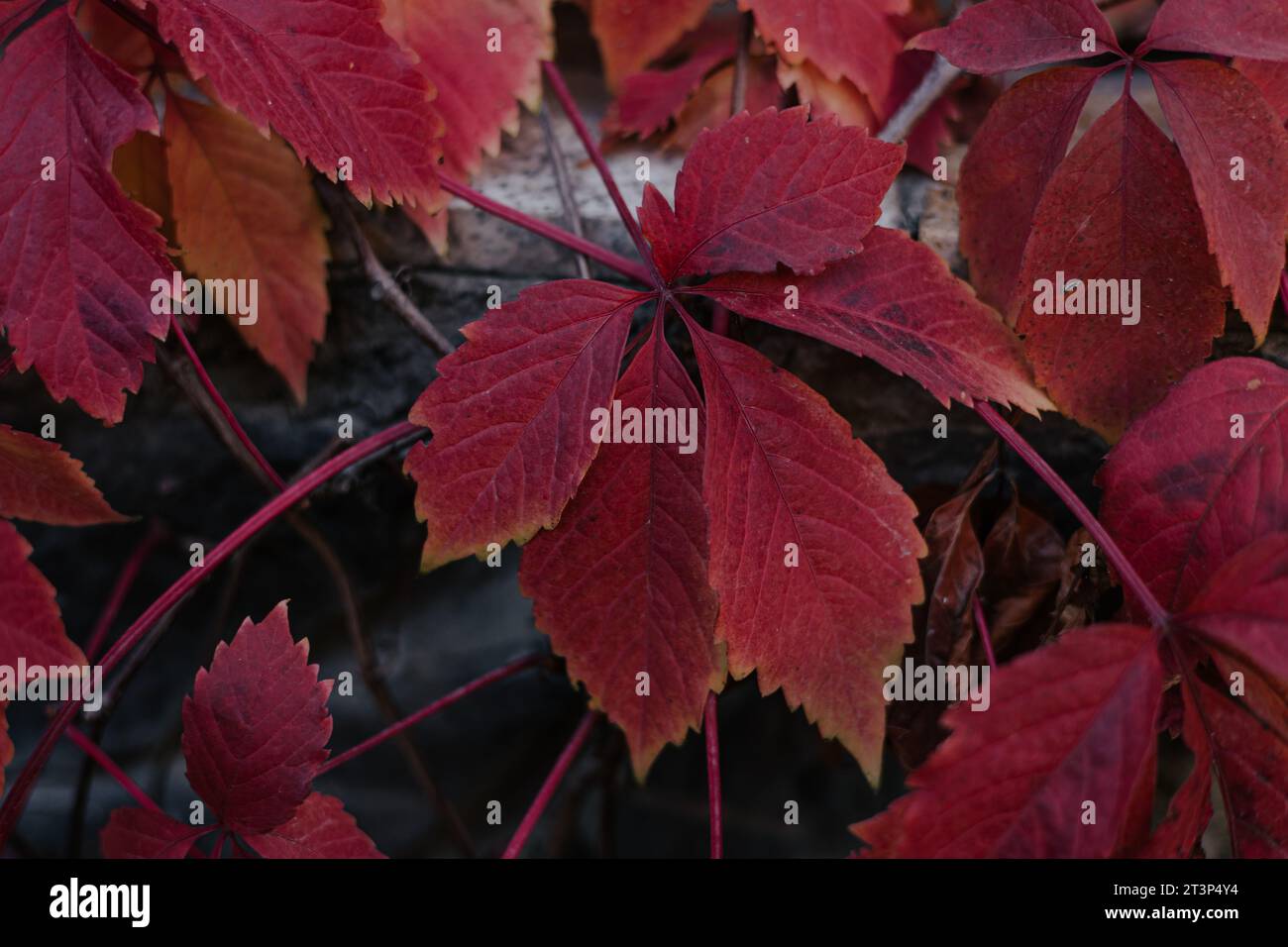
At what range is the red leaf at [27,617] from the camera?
0.51 meters

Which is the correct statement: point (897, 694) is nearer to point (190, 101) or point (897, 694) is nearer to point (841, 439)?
point (841, 439)

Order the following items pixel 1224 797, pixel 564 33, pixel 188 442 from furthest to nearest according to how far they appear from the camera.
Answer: pixel 564 33
pixel 188 442
pixel 1224 797

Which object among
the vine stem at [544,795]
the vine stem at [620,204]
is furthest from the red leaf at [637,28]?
the vine stem at [544,795]

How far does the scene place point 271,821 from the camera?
58 centimetres

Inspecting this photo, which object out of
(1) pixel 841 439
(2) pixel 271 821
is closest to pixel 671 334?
(1) pixel 841 439

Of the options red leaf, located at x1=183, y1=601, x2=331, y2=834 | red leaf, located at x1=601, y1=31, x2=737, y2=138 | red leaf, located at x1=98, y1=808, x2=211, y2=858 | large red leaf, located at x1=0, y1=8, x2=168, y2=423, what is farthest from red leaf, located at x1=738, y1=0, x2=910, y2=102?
red leaf, located at x1=98, y1=808, x2=211, y2=858

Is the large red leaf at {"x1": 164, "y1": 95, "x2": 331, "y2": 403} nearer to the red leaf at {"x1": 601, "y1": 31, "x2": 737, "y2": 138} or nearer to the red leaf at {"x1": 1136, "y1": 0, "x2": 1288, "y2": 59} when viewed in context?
the red leaf at {"x1": 601, "y1": 31, "x2": 737, "y2": 138}

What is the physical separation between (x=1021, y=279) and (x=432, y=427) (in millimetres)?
395

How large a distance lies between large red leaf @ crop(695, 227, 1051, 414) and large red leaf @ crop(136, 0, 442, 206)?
0.70 feet

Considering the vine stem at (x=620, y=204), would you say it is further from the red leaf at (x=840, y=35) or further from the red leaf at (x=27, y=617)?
the red leaf at (x=27, y=617)

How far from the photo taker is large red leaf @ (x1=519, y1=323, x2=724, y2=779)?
60 centimetres

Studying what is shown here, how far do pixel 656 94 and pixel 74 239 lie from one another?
0.54 m

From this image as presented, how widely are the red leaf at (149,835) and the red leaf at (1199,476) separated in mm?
621

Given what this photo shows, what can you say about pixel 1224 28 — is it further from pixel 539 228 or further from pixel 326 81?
pixel 326 81
